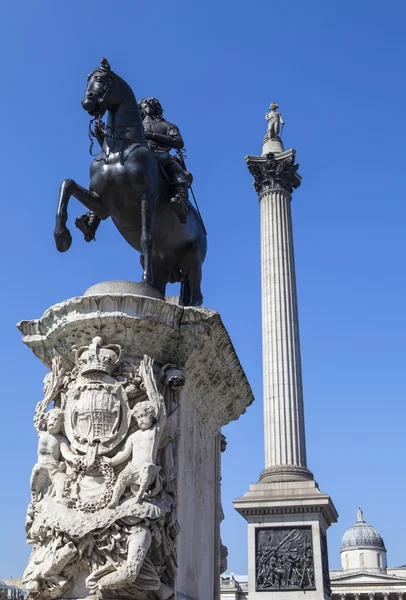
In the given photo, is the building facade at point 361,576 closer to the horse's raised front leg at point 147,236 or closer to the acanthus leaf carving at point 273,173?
the acanthus leaf carving at point 273,173

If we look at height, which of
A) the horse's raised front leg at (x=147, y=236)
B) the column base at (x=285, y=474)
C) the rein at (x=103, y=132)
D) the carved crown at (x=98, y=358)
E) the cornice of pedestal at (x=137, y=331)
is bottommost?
the carved crown at (x=98, y=358)

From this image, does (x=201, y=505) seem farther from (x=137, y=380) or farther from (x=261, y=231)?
(x=261, y=231)

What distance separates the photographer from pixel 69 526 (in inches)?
198

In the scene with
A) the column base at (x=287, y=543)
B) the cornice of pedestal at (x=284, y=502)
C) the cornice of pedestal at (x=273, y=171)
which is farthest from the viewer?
the cornice of pedestal at (x=273, y=171)

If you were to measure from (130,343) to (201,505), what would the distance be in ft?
5.18

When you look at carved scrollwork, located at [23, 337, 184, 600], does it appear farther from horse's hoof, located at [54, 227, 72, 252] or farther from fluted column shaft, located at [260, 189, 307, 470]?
fluted column shaft, located at [260, 189, 307, 470]

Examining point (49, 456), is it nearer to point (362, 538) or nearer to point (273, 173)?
point (273, 173)

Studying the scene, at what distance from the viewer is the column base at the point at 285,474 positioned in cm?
2717

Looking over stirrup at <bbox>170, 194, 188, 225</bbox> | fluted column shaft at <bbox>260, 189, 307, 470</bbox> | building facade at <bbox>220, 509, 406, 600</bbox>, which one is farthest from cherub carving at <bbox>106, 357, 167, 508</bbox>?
fluted column shaft at <bbox>260, 189, 307, 470</bbox>

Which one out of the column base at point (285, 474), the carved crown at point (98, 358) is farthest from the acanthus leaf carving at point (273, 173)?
the carved crown at point (98, 358)

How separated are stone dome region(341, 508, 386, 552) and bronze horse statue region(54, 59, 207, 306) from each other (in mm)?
88491

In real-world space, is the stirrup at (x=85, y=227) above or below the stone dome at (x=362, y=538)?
below

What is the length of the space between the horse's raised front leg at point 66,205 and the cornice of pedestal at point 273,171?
27981 mm

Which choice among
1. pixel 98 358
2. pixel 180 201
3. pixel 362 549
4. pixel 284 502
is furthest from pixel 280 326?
pixel 362 549
